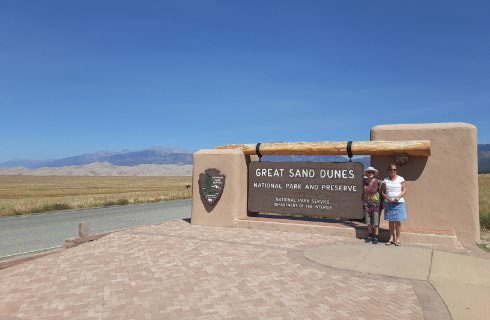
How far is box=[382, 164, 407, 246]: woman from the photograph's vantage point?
28.2 feet

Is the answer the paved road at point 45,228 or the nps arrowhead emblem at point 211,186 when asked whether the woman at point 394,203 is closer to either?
the nps arrowhead emblem at point 211,186

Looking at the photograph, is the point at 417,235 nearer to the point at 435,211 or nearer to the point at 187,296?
the point at 435,211

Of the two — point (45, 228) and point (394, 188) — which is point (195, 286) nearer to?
point (394, 188)

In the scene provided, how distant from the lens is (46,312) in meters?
5.00

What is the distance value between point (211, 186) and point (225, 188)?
0.42 meters

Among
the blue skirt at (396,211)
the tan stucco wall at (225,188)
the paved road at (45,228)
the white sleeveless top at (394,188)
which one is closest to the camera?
the blue skirt at (396,211)

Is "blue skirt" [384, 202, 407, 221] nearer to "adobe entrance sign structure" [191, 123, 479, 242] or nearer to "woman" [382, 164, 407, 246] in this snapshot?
"woman" [382, 164, 407, 246]

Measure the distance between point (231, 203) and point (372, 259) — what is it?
496 cm

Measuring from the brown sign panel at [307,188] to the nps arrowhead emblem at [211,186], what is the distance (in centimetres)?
93

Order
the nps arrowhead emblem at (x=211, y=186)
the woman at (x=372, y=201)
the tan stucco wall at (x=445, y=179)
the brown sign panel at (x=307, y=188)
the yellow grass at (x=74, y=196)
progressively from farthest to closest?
the yellow grass at (x=74, y=196) → the nps arrowhead emblem at (x=211, y=186) → the brown sign panel at (x=307, y=188) → the tan stucco wall at (x=445, y=179) → the woman at (x=372, y=201)

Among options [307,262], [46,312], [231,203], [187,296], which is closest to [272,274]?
[307,262]

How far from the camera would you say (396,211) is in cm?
860

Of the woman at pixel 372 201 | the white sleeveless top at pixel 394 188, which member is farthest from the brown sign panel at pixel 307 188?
the white sleeveless top at pixel 394 188

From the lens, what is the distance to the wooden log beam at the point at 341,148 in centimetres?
967
